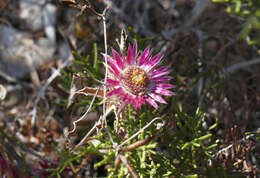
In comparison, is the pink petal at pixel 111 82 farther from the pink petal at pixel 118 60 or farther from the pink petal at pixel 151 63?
the pink petal at pixel 151 63

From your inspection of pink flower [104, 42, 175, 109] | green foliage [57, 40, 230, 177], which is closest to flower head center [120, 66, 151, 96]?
pink flower [104, 42, 175, 109]

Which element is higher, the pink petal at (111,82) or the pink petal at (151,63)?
the pink petal at (151,63)

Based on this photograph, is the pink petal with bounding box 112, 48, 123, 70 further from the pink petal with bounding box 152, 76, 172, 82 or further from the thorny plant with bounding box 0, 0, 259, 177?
the pink petal with bounding box 152, 76, 172, 82

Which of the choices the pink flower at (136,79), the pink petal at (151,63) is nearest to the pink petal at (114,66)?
the pink flower at (136,79)

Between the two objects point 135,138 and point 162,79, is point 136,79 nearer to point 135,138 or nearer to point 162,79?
point 162,79

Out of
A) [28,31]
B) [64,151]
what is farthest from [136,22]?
[64,151]

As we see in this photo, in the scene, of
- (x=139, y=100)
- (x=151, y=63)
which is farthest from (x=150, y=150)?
(x=151, y=63)

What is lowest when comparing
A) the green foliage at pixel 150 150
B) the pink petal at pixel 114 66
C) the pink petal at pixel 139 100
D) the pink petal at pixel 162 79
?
the green foliage at pixel 150 150

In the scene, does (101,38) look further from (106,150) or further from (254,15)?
(254,15)

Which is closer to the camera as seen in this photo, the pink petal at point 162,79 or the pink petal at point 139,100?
the pink petal at point 139,100
